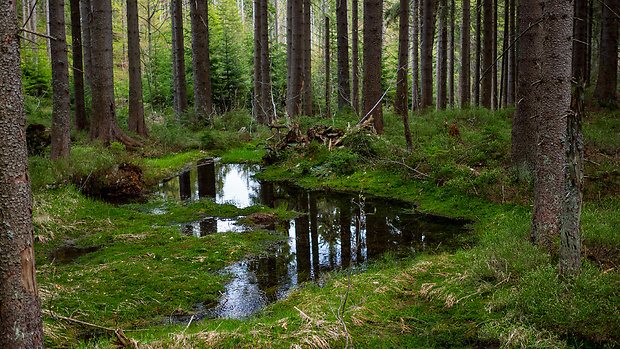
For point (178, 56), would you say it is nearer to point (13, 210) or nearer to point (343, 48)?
point (343, 48)

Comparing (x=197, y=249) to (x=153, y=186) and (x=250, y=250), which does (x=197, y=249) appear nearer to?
(x=250, y=250)

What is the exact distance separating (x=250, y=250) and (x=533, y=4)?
705cm

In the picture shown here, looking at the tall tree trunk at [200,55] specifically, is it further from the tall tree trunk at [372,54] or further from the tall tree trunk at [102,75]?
the tall tree trunk at [372,54]

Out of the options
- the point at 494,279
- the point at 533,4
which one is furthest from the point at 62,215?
the point at 533,4

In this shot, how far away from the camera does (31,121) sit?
1455 centimetres

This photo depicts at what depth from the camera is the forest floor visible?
3.66 metres

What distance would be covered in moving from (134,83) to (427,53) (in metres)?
13.3

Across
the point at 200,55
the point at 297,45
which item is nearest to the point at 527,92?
the point at 297,45

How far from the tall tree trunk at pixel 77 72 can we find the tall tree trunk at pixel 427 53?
545 inches

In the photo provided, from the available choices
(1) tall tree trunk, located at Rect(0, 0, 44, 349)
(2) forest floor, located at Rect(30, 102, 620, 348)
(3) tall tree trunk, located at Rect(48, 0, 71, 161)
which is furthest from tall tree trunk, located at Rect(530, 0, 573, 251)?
(3) tall tree trunk, located at Rect(48, 0, 71, 161)

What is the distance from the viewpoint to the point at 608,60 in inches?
640

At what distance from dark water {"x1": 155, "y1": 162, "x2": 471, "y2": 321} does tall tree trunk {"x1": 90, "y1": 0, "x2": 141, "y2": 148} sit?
4.01m

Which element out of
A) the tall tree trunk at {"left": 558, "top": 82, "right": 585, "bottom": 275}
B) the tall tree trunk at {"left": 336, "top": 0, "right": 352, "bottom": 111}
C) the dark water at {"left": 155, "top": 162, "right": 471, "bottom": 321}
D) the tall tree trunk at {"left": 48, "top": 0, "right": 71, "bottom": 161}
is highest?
the tall tree trunk at {"left": 336, "top": 0, "right": 352, "bottom": 111}

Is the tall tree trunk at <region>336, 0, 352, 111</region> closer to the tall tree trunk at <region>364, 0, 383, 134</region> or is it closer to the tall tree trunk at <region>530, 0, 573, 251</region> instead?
the tall tree trunk at <region>364, 0, 383, 134</region>
